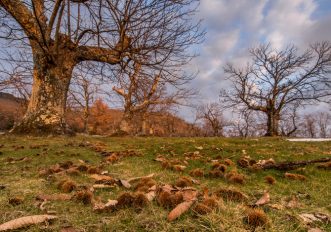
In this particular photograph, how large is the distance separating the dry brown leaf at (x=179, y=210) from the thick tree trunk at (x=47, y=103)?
8.08 metres

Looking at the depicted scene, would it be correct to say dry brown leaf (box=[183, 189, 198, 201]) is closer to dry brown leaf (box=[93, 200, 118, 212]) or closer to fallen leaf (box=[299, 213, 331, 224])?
dry brown leaf (box=[93, 200, 118, 212])

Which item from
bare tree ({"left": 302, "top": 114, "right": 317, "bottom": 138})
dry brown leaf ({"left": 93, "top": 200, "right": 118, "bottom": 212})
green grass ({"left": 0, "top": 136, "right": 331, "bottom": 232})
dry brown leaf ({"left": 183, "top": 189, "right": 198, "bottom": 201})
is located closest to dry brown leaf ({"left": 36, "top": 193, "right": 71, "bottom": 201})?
green grass ({"left": 0, "top": 136, "right": 331, "bottom": 232})

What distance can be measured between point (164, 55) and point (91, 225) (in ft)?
22.2

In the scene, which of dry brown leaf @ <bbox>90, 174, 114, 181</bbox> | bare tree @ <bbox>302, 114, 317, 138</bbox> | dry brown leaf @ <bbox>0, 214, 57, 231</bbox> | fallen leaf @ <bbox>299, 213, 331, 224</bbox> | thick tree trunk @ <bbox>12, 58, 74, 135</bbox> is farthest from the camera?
bare tree @ <bbox>302, 114, 317, 138</bbox>

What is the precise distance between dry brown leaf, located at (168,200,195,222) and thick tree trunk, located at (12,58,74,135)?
808cm

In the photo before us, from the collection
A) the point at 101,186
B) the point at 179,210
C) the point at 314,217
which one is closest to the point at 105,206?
the point at 179,210

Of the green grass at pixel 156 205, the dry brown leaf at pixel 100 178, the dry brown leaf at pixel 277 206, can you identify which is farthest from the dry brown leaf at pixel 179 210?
the dry brown leaf at pixel 100 178

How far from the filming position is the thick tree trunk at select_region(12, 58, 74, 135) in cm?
899

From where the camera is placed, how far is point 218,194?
2.00 m

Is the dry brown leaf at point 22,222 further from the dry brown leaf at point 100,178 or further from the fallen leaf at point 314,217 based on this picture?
the fallen leaf at point 314,217

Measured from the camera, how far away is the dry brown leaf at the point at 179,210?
1502 mm

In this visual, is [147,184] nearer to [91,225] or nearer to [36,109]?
[91,225]

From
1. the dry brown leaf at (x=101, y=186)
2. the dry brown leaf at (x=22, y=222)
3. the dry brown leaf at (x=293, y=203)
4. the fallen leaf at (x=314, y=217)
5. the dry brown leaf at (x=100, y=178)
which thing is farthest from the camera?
the dry brown leaf at (x=100, y=178)

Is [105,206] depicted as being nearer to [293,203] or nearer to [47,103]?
[293,203]
